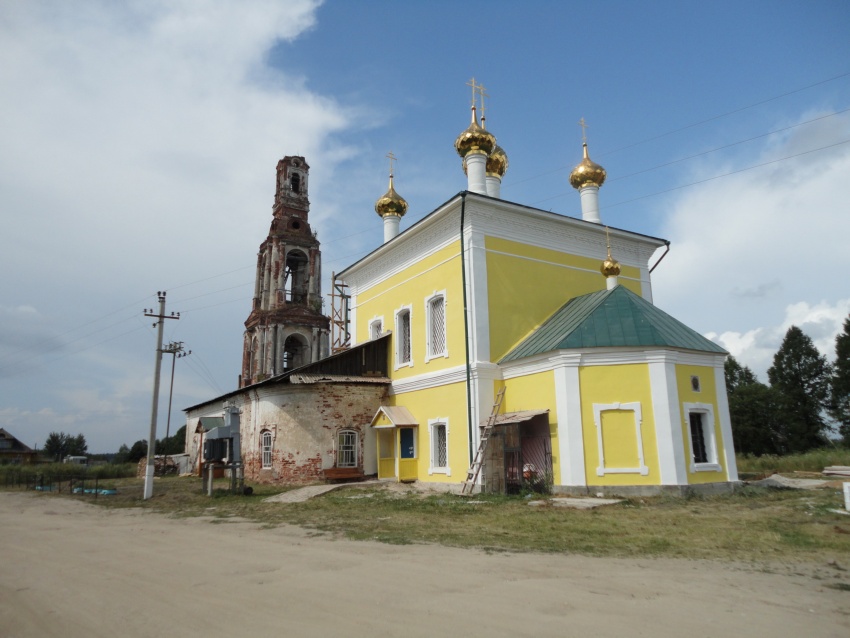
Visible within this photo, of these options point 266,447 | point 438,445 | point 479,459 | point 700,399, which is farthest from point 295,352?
point 700,399

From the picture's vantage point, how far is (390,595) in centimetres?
520

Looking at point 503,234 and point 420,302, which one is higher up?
point 503,234

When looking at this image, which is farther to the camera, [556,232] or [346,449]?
[346,449]

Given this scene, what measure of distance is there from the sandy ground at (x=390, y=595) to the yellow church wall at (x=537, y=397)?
6899 mm

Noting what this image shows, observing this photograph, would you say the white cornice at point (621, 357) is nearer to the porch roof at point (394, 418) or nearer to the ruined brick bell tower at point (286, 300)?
the porch roof at point (394, 418)

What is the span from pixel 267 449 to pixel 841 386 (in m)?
39.7

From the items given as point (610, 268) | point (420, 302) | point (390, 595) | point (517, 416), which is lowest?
point (390, 595)

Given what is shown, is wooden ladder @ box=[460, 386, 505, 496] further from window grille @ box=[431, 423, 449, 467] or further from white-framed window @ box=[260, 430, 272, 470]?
white-framed window @ box=[260, 430, 272, 470]

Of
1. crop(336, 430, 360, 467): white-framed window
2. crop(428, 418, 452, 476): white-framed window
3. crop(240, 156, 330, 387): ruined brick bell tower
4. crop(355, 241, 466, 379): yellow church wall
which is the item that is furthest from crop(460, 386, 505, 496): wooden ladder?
crop(240, 156, 330, 387): ruined brick bell tower

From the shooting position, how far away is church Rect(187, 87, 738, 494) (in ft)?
44.1

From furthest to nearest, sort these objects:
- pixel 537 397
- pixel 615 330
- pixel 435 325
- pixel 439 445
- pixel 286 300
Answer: pixel 286 300 → pixel 435 325 → pixel 439 445 → pixel 537 397 → pixel 615 330

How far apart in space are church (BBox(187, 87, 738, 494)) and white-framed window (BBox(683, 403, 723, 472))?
1.8 inches

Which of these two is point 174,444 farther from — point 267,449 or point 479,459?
point 479,459

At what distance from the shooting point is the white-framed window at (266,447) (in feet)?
63.8
